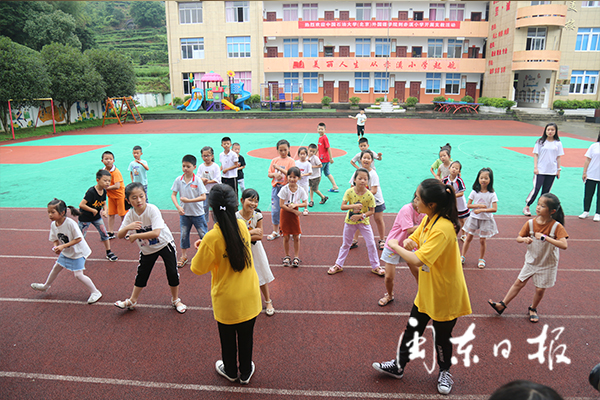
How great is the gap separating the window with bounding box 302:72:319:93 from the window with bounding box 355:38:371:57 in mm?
4898

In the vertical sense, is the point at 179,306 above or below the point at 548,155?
below

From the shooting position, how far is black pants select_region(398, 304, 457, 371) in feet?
11.0

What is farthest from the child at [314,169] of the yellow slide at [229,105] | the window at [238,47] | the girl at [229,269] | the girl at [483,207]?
the window at [238,47]

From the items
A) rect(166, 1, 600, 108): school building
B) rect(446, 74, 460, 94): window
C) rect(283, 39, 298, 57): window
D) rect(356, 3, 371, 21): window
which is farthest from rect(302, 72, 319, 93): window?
rect(446, 74, 460, 94): window

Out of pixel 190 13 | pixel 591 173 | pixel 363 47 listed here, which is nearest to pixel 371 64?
pixel 363 47

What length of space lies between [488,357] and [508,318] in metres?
0.97

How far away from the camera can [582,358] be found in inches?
156

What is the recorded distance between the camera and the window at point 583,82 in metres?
33.8

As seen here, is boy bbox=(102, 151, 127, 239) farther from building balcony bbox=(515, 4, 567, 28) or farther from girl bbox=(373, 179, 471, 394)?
building balcony bbox=(515, 4, 567, 28)

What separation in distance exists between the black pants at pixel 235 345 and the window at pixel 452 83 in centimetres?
4313

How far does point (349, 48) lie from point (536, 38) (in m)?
17.1

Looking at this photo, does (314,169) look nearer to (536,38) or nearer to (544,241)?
(544,241)

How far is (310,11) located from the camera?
40.0 m

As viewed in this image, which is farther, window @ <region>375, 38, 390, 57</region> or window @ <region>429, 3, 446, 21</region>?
window @ <region>375, 38, 390, 57</region>
